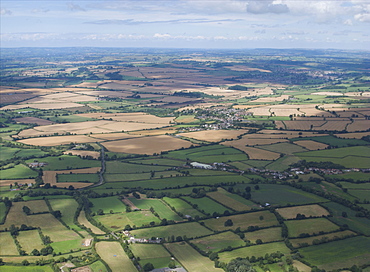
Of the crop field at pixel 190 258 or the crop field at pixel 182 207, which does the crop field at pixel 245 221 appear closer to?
the crop field at pixel 182 207

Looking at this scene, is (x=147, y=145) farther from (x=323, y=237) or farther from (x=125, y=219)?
(x=323, y=237)

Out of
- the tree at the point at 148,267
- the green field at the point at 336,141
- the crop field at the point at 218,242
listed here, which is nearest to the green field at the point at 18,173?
the crop field at the point at 218,242

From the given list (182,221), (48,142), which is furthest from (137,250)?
(48,142)

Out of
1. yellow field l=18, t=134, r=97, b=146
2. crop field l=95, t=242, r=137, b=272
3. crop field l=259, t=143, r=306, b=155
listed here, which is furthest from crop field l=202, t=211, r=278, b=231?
yellow field l=18, t=134, r=97, b=146

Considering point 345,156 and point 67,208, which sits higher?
point 345,156

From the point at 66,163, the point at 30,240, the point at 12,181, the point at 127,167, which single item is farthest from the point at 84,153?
the point at 30,240

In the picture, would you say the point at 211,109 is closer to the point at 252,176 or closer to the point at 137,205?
the point at 252,176
